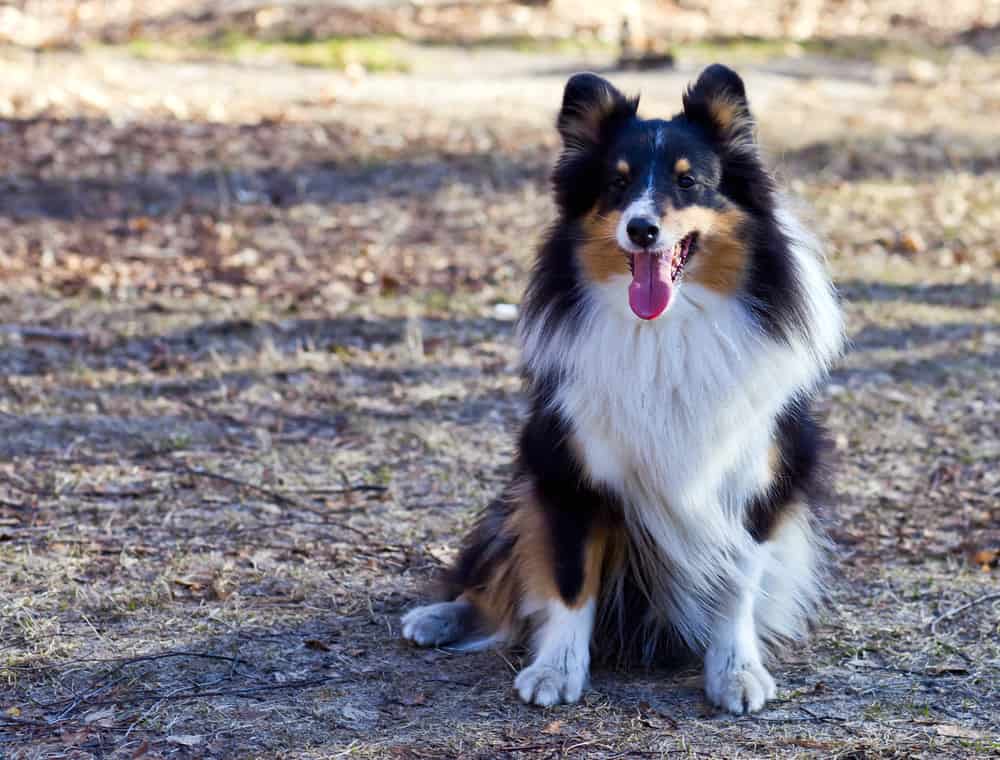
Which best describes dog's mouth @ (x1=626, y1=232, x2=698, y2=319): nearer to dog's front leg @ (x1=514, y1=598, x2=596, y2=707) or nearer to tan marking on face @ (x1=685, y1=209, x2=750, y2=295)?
tan marking on face @ (x1=685, y1=209, x2=750, y2=295)

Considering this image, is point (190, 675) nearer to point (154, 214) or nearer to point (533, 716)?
point (533, 716)

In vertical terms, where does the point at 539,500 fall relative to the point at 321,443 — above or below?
above

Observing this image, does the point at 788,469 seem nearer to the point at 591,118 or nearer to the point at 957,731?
the point at 957,731

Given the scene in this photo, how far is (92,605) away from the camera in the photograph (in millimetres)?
4363

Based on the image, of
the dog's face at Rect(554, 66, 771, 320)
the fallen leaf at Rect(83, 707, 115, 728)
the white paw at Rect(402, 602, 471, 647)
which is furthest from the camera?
the white paw at Rect(402, 602, 471, 647)

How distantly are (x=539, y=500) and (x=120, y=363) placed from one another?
12.1 feet

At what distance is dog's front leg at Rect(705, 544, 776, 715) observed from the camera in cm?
375

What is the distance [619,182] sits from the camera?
3.81 metres

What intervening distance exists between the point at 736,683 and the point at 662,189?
1.41 metres

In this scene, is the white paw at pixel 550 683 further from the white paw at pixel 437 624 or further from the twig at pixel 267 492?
the twig at pixel 267 492

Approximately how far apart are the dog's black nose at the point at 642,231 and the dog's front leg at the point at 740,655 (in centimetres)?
96

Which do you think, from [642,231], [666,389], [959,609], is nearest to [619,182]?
A: [642,231]

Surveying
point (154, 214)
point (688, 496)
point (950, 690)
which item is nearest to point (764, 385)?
point (688, 496)

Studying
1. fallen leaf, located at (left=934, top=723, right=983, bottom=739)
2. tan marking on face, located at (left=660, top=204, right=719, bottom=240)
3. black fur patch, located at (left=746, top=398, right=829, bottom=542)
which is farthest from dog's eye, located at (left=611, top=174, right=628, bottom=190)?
fallen leaf, located at (left=934, top=723, right=983, bottom=739)
